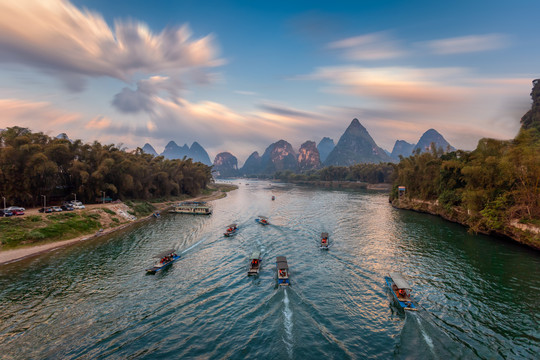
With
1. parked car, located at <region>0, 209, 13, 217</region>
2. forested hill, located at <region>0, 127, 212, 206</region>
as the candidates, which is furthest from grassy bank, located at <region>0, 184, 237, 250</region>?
forested hill, located at <region>0, 127, 212, 206</region>

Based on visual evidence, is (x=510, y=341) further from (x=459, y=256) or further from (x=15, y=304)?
(x=15, y=304)

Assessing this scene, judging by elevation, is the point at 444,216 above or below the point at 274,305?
above

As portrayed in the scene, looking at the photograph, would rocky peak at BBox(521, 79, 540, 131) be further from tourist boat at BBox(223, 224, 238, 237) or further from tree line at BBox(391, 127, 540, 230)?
tourist boat at BBox(223, 224, 238, 237)

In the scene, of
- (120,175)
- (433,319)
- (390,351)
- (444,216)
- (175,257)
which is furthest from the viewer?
(120,175)

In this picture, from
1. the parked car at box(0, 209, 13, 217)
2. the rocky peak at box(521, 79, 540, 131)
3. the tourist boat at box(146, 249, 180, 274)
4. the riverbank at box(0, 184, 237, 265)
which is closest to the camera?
the tourist boat at box(146, 249, 180, 274)

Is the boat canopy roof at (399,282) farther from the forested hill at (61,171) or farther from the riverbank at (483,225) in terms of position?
the forested hill at (61,171)

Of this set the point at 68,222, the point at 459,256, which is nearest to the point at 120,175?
the point at 68,222

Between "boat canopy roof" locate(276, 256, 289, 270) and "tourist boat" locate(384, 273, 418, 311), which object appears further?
"boat canopy roof" locate(276, 256, 289, 270)
